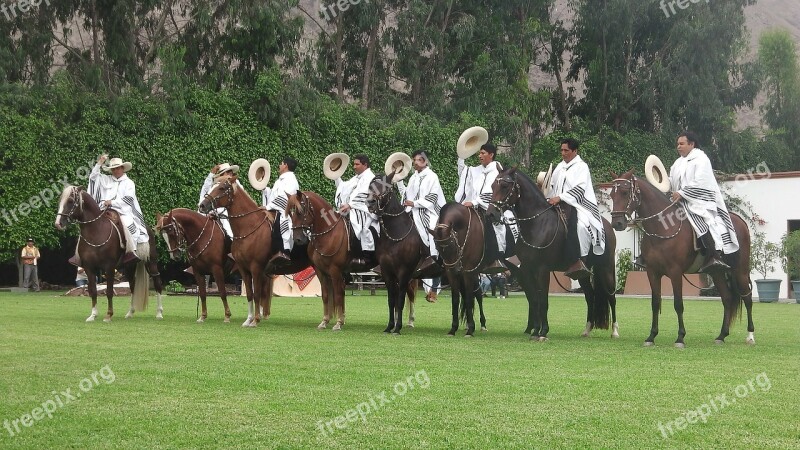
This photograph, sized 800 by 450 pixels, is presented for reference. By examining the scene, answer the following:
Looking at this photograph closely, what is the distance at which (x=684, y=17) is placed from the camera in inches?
2119

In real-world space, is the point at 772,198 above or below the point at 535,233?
above

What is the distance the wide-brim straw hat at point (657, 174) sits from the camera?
51.4ft

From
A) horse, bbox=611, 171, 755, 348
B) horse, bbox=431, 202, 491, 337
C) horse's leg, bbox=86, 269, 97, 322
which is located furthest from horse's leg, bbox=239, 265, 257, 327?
horse, bbox=611, 171, 755, 348

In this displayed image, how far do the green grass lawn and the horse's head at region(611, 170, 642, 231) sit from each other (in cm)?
185

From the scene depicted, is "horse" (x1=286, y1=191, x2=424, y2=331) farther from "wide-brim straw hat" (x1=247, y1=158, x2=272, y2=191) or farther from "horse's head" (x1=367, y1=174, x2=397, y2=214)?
"wide-brim straw hat" (x1=247, y1=158, x2=272, y2=191)

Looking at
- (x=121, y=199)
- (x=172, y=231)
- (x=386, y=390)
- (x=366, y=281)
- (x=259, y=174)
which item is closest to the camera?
(x=386, y=390)

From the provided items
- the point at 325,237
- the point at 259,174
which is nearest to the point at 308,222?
the point at 325,237

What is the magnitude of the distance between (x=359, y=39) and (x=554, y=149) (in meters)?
11.2

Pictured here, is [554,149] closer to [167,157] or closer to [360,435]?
[167,157]

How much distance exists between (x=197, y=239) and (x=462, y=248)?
5.75 meters

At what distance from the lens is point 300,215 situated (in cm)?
1695

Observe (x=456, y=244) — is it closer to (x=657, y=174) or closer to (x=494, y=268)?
(x=494, y=268)
